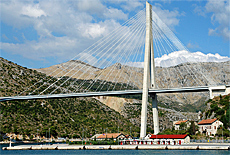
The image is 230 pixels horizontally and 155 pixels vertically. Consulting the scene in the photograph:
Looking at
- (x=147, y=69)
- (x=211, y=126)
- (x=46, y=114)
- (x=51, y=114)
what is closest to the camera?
(x=147, y=69)

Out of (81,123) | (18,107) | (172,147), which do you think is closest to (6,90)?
(18,107)

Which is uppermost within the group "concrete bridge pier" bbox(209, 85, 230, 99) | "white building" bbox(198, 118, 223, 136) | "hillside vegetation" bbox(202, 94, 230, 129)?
"concrete bridge pier" bbox(209, 85, 230, 99)

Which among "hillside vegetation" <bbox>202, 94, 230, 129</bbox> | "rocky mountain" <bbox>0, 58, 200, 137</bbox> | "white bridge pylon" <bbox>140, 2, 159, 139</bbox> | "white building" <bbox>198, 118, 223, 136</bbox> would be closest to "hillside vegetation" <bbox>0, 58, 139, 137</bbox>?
"rocky mountain" <bbox>0, 58, 200, 137</bbox>

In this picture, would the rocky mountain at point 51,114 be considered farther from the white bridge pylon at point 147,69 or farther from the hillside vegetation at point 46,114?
the white bridge pylon at point 147,69

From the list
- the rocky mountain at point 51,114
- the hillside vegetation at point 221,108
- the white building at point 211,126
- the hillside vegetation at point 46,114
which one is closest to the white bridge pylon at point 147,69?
the white building at point 211,126

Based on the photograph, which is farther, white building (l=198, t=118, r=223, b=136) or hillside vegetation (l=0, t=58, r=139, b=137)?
hillside vegetation (l=0, t=58, r=139, b=137)

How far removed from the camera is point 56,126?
298 feet

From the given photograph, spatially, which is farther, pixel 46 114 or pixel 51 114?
pixel 51 114

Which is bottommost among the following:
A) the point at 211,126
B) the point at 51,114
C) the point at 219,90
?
the point at 211,126

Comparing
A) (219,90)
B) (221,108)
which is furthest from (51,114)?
(219,90)

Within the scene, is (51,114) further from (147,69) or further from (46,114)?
(147,69)

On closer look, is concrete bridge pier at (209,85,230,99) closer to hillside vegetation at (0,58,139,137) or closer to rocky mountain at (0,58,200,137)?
hillside vegetation at (0,58,139,137)

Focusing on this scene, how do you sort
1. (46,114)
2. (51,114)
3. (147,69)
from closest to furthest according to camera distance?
(147,69), (46,114), (51,114)

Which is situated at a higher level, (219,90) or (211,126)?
(219,90)
